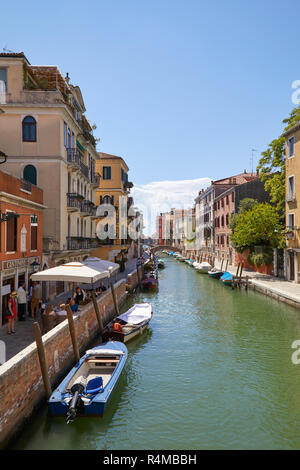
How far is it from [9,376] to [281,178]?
3088 cm

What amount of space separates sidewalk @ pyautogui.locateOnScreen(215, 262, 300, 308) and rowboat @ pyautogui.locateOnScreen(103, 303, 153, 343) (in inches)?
369

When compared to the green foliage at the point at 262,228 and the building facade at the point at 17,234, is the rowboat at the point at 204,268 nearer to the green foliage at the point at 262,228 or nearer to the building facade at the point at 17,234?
the green foliage at the point at 262,228

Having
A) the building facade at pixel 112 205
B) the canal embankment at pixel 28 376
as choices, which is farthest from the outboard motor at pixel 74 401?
the building facade at pixel 112 205

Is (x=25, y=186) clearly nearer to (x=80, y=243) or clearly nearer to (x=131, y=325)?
(x=131, y=325)

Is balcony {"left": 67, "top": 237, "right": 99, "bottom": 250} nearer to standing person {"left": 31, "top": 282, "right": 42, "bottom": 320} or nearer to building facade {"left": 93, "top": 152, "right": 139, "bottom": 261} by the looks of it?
building facade {"left": 93, "top": 152, "right": 139, "bottom": 261}

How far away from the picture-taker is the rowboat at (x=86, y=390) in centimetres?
915

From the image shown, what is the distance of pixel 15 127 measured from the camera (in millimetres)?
22359

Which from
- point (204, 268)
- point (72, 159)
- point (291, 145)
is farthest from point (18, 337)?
point (204, 268)

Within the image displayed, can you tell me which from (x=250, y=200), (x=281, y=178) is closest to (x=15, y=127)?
(x=281, y=178)

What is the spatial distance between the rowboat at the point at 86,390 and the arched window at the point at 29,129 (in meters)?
Result: 15.2

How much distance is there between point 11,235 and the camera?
16000 millimetres

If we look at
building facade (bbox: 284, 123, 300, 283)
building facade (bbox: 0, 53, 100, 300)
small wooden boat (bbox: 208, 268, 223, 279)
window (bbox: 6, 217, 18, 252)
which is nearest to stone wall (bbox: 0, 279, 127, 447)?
window (bbox: 6, 217, 18, 252)

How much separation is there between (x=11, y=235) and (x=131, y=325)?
660cm
